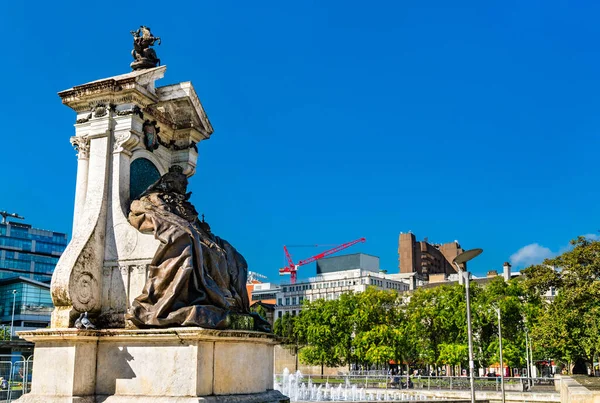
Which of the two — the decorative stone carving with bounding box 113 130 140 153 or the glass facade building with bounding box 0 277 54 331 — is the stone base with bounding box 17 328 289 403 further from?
the glass facade building with bounding box 0 277 54 331

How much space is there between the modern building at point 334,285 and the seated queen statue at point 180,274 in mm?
107952

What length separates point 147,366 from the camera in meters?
10.9

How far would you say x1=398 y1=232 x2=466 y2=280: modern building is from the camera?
151 m

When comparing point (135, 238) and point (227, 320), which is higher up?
point (135, 238)

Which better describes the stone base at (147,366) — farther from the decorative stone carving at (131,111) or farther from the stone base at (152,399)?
the decorative stone carving at (131,111)

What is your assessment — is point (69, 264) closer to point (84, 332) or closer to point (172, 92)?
point (84, 332)

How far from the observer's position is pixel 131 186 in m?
13.1

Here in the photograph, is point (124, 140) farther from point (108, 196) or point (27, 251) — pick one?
point (27, 251)

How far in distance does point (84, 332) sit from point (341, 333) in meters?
63.0

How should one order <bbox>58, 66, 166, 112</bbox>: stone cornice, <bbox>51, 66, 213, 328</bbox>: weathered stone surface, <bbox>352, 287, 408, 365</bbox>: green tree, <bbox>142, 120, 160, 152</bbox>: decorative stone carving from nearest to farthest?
<bbox>51, 66, 213, 328</bbox>: weathered stone surface
<bbox>58, 66, 166, 112</bbox>: stone cornice
<bbox>142, 120, 160, 152</bbox>: decorative stone carving
<bbox>352, 287, 408, 365</bbox>: green tree

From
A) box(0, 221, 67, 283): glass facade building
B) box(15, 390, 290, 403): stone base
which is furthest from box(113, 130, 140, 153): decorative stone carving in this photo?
box(0, 221, 67, 283): glass facade building

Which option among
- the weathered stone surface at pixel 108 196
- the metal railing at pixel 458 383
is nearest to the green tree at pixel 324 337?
the metal railing at pixel 458 383

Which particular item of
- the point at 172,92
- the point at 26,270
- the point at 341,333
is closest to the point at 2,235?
the point at 26,270

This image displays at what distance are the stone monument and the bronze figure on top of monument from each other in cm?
5
